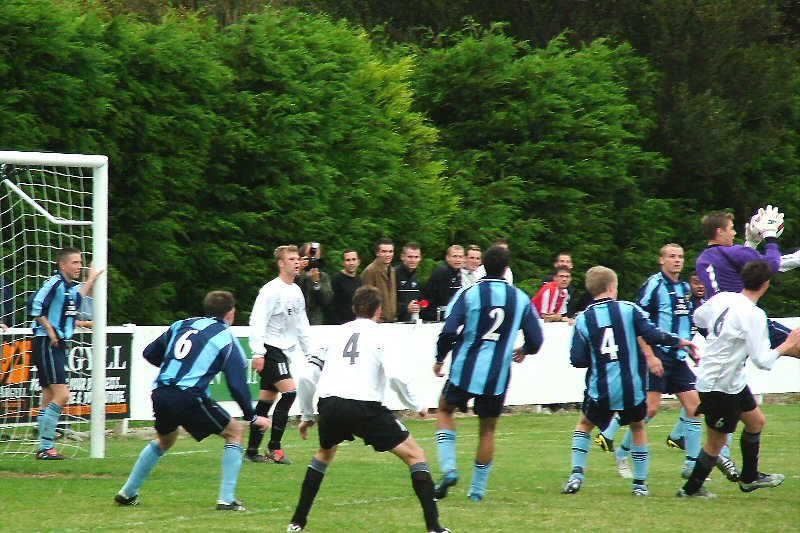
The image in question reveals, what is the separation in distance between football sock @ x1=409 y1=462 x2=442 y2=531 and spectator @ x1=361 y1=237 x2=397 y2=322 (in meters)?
7.97

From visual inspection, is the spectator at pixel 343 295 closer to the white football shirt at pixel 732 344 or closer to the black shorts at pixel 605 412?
the black shorts at pixel 605 412

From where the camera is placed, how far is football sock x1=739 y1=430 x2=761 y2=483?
10.3 meters

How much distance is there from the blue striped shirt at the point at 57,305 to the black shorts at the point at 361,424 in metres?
5.00

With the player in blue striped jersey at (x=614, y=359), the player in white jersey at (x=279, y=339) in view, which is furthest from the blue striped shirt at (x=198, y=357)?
the player in white jersey at (x=279, y=339)

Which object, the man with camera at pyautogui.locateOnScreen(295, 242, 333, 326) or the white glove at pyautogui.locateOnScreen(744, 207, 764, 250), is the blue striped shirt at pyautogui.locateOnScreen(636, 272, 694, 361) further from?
the man with camera at pyautogui.locateOnScreen(295, 242, 333, 326)

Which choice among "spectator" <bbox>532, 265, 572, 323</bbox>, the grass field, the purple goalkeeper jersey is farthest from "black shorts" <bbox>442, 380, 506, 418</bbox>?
"spectator" <bbox>532, 265, 572, 323</bbox>

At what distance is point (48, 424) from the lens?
1259 centimetres

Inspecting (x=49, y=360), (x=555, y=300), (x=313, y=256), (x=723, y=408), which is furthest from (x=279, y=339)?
(x=555, y=300)

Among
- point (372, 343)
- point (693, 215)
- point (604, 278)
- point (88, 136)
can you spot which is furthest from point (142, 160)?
point (693, 215)

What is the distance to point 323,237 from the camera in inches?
727

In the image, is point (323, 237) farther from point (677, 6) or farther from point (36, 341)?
point (677, 6)

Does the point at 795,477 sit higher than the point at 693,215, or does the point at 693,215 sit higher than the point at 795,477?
the point at 693,215

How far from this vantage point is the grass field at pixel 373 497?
9016 millimetres

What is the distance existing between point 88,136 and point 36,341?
12.9ft
